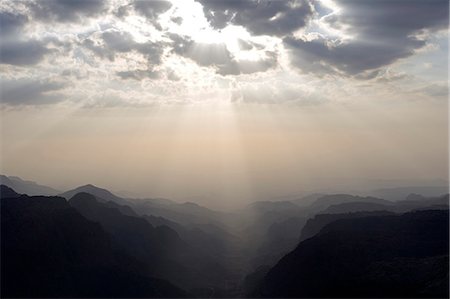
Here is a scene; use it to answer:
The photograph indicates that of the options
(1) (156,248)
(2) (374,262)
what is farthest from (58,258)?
(2) (374,262)

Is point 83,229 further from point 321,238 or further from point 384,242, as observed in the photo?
point 384,242

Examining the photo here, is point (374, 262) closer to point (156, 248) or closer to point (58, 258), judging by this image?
point (58, 258)

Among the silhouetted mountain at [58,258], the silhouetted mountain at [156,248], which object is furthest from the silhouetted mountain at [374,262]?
the silhouetted mountain at [156,248]

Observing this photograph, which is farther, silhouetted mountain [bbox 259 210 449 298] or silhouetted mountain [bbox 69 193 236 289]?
silhouetted mountain [bbox 69 193 236 289]

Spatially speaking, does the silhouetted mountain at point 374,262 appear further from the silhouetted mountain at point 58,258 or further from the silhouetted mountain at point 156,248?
the silhouetted mountain at point 156,248

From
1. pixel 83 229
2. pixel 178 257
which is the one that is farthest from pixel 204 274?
pixel 83 229

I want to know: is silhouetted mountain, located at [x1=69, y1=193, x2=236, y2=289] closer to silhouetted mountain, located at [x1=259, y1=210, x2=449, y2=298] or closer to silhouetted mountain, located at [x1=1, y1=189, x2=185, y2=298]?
silhouetted mountain, located at [x1=1, y1=189, x2=185, y2=298]

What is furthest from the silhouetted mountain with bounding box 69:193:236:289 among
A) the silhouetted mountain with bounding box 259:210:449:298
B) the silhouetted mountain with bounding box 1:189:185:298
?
→ the silhouetted mountain with bounding box 259:210:449:298
